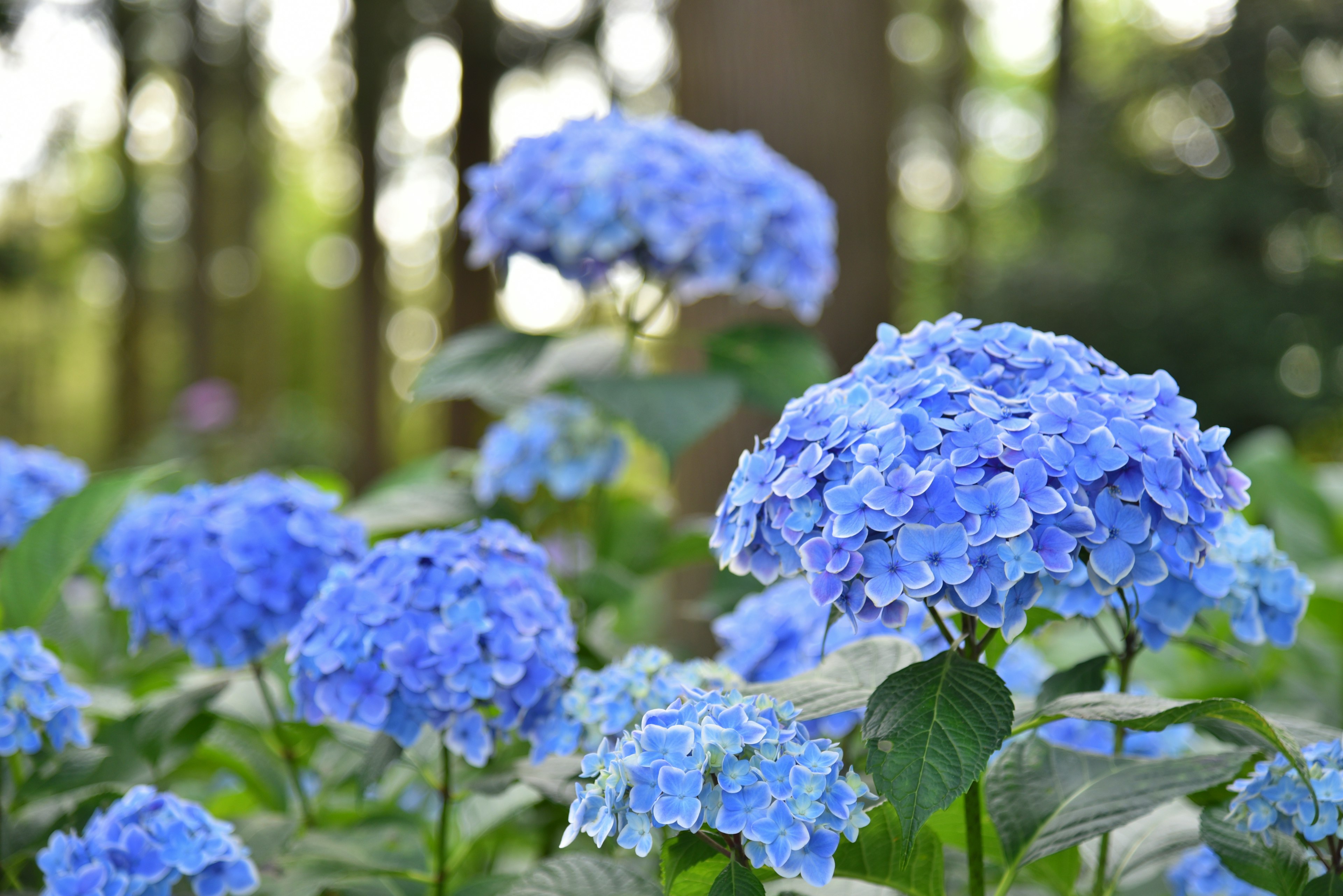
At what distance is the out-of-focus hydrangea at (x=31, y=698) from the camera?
1.40m

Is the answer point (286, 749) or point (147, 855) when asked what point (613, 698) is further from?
point (286, 749)

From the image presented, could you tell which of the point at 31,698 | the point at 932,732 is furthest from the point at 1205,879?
the point at 31,698

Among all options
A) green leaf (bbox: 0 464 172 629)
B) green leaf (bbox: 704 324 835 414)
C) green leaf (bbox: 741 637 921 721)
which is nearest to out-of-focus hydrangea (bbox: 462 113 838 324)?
green leaf (bbox: 704 324 835 414)

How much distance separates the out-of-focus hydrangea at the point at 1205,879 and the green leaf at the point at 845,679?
0.53m

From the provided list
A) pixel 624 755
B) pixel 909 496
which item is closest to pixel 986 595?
pixel 909 496

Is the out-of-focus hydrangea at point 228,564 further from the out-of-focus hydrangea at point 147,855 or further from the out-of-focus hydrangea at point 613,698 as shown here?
the out-of-focus hydrangea at point 613,698

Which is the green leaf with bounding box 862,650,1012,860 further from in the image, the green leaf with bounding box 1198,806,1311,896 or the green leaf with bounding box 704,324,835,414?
the green leaf with bounding box 704,324,835,414

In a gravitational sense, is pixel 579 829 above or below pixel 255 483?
below

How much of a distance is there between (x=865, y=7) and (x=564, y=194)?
2.17 meters

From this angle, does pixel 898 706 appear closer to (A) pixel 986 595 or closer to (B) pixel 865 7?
(A) pixel 986 595

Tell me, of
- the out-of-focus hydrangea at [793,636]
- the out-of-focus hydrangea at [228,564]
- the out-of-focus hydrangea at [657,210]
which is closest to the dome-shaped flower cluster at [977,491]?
the out-of-focus hydrangea at [793,636]

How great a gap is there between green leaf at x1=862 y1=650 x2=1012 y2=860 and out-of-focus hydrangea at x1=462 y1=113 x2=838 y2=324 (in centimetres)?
113

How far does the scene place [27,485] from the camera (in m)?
2.21

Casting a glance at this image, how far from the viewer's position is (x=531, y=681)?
4.40 feet
